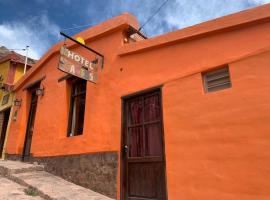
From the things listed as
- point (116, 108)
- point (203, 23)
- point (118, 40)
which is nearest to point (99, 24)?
point (118, 40)

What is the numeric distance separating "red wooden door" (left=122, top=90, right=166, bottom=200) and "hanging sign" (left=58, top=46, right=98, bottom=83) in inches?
46.9

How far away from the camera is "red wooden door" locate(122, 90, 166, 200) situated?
14.9 ft

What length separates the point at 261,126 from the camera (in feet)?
11.1

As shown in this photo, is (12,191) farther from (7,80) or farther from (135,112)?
(7,80)

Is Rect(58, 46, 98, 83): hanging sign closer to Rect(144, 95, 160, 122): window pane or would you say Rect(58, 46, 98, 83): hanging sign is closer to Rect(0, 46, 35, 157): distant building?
Rect(144, 95, 160, 122): window pane

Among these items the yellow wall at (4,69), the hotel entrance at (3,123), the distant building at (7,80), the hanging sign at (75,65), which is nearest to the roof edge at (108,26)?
the hanging sign at (75,65)

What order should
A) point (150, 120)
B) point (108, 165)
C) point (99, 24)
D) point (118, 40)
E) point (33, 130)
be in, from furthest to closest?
point (33, 130)
point (99, 24)
point (118, 40)
point (108, 165)
point (150, 120)

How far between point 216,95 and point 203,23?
1.41m

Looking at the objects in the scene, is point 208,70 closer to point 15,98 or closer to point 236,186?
point 236,186

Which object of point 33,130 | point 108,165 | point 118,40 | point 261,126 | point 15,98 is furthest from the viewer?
point 15,98

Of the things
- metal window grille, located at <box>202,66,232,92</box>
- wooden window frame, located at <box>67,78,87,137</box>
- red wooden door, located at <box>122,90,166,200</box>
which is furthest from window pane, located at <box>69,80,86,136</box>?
metal window grille, located at <box>202,66,232,92</box>

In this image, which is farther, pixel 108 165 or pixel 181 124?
pixel 108 165

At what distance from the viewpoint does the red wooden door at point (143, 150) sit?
14.9ft

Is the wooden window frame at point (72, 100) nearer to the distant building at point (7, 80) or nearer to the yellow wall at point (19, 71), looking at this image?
the distant building at point (7, 80)
